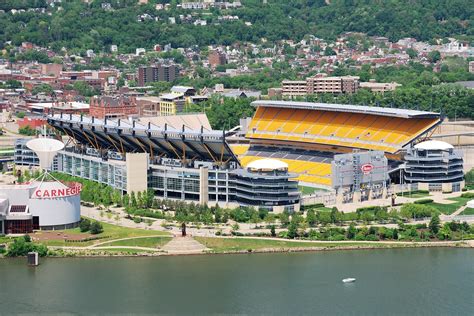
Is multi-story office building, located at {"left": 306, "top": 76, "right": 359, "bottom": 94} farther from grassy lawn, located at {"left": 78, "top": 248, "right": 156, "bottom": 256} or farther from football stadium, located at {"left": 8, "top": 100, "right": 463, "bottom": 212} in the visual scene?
grassy lawn, located at {"left": 78, "top": 248, "right": 156, "bottom": 256}

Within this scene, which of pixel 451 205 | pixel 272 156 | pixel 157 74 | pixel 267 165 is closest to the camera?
pixel 267 165

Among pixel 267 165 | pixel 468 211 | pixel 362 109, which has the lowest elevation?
pixel 468 211

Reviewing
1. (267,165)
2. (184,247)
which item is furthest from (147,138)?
(184,247)

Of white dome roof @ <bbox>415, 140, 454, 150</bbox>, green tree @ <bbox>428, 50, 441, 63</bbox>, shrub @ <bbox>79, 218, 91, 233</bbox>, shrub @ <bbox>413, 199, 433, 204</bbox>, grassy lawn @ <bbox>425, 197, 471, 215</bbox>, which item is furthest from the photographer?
green tree @ <bbox>428, 50, 441, 63</bbox>

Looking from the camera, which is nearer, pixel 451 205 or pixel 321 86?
pixel 451 205

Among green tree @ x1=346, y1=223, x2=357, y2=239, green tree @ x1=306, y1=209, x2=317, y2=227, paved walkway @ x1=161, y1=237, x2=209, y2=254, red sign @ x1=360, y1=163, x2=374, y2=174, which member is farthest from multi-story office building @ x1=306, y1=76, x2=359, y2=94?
paved walkway @ x1=161, y1=237, x2=209, y2=254

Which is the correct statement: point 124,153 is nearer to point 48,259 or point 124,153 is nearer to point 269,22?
point 48,259

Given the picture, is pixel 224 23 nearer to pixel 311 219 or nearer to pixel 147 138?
pixel 147 138

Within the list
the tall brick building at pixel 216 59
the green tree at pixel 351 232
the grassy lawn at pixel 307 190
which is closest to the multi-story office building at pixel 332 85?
the tall brick building at pixel 216 59
